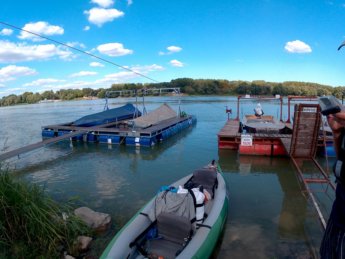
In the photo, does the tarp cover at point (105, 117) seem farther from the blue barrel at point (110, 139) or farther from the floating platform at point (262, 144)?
the floating platform at point (262, 144)

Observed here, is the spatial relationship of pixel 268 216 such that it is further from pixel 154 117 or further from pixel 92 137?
pixel 154 117

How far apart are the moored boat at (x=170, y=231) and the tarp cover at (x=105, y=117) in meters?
14.8

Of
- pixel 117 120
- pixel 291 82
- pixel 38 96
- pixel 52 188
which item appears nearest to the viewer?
pixel 52 188

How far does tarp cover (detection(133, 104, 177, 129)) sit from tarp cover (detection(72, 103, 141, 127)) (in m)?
1.74

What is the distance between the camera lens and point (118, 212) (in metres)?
7.49

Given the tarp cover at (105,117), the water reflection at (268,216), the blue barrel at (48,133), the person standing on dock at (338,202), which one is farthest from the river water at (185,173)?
the person standing on dock at (338,202)

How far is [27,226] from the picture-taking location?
4.88 m

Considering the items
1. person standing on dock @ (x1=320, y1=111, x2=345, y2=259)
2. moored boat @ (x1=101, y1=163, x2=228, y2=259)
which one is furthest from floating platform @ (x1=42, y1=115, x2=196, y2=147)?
person standing on dock @ (x1=320, y1=111, x2=345, y2=259)

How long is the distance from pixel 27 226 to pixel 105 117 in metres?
15.6

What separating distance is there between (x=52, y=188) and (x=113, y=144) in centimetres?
742

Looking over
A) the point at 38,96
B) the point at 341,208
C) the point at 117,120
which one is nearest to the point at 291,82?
the point at 117,120

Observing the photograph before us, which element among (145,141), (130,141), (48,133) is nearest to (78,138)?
(48,133)

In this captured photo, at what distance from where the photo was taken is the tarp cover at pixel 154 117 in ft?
59.2

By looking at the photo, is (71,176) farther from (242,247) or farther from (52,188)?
(242,247)
